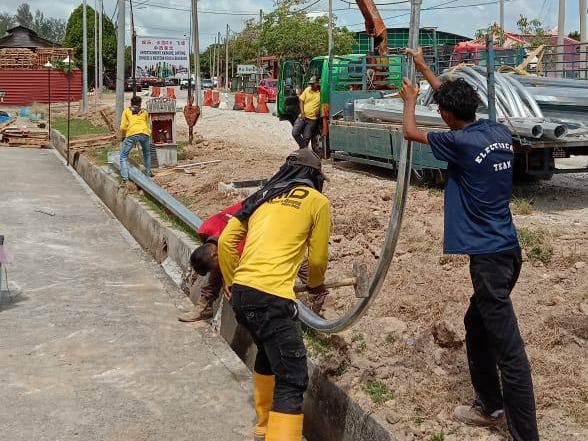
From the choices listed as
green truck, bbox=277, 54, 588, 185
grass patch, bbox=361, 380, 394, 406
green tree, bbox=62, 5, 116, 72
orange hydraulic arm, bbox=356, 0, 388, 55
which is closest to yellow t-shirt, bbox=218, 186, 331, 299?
grass patch, bbox=361, 380, 394, 406

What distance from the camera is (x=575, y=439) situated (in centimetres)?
374

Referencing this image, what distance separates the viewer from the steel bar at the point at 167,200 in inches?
341

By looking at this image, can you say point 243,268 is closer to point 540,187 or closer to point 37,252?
point 37,252

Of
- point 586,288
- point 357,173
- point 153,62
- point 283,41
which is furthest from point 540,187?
point 283,41

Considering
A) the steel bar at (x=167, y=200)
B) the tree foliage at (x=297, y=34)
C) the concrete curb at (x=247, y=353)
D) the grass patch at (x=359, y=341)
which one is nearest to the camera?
the concrete curb at (x=247, y=353)

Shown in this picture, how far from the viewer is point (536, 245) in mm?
6922

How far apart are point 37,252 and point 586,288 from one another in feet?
22.0

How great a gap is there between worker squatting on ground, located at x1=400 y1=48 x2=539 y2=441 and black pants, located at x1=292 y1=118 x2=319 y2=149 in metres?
12.2

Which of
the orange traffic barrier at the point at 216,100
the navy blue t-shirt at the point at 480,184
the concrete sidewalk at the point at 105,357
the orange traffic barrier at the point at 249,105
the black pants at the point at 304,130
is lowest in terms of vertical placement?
the concrete sidewalk at the point at 105,357

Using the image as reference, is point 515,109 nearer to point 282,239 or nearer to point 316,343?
point 316,343

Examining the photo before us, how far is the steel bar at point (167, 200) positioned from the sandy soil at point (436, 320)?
54cm

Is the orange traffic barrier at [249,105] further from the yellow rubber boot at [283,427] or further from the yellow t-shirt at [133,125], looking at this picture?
the yellow rubber boot at [283,427]

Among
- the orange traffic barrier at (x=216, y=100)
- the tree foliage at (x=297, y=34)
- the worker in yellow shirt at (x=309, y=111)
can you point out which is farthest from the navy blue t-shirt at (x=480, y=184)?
the tree foliage at (x=297, y=34)

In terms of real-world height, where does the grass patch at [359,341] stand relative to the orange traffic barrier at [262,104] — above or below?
below
